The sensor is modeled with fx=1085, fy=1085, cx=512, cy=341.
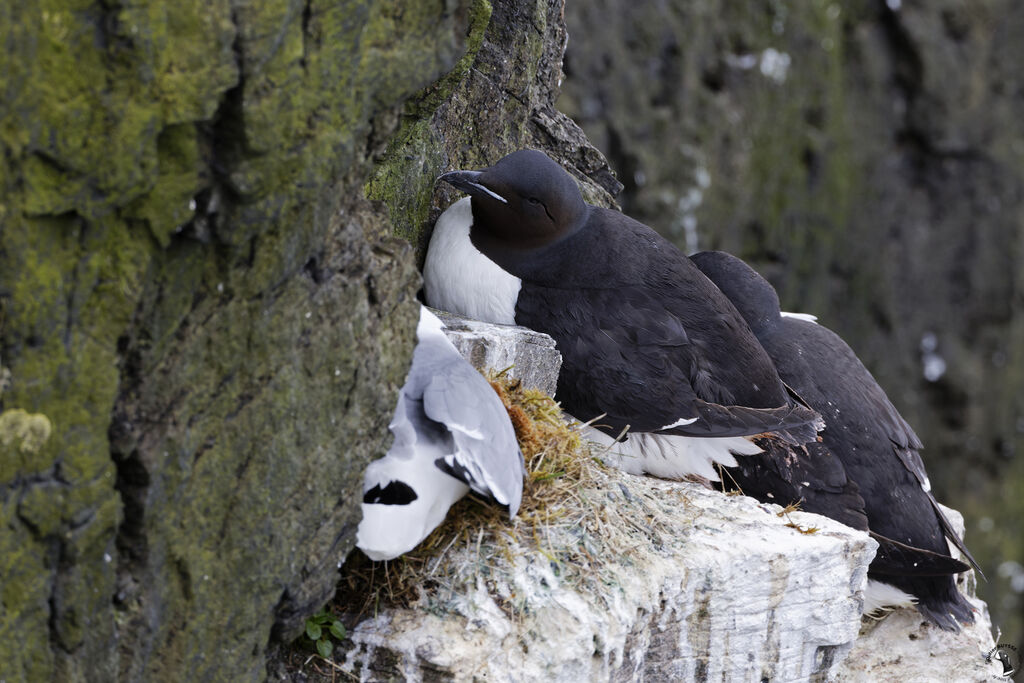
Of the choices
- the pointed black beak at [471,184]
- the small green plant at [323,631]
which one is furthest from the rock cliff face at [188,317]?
the pointed black beak at [471,184]

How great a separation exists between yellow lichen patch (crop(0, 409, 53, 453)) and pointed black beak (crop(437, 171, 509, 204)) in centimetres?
208

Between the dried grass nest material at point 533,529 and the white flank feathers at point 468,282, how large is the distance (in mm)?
525

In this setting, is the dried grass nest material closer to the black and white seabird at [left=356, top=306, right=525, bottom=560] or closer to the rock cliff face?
the black and white seabird at [left=356, top=306, right=525, bottom=560]

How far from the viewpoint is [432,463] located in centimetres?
260

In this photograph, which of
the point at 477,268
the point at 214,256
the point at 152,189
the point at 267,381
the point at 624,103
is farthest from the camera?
the point at 624,103

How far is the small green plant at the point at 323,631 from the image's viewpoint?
254 centimetres

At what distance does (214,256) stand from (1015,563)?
38.0ft

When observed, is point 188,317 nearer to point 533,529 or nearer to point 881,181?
point 533,529

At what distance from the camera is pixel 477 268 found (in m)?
3.73

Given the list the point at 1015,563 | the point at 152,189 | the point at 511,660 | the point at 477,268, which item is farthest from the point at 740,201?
the point at 152,189

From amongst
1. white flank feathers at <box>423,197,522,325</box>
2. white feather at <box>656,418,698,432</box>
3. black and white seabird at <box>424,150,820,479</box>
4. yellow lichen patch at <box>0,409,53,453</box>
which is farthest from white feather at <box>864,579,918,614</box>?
yellow lichen patch at <box>0,409,53,453</box>

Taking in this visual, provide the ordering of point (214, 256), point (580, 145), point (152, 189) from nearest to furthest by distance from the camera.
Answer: point (152, 189)
point (214, 256)
point (580, 145)

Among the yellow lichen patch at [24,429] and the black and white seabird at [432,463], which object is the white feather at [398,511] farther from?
the yellow lichen patch at [24,429]

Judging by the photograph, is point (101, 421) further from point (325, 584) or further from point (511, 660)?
point (511, 660)
